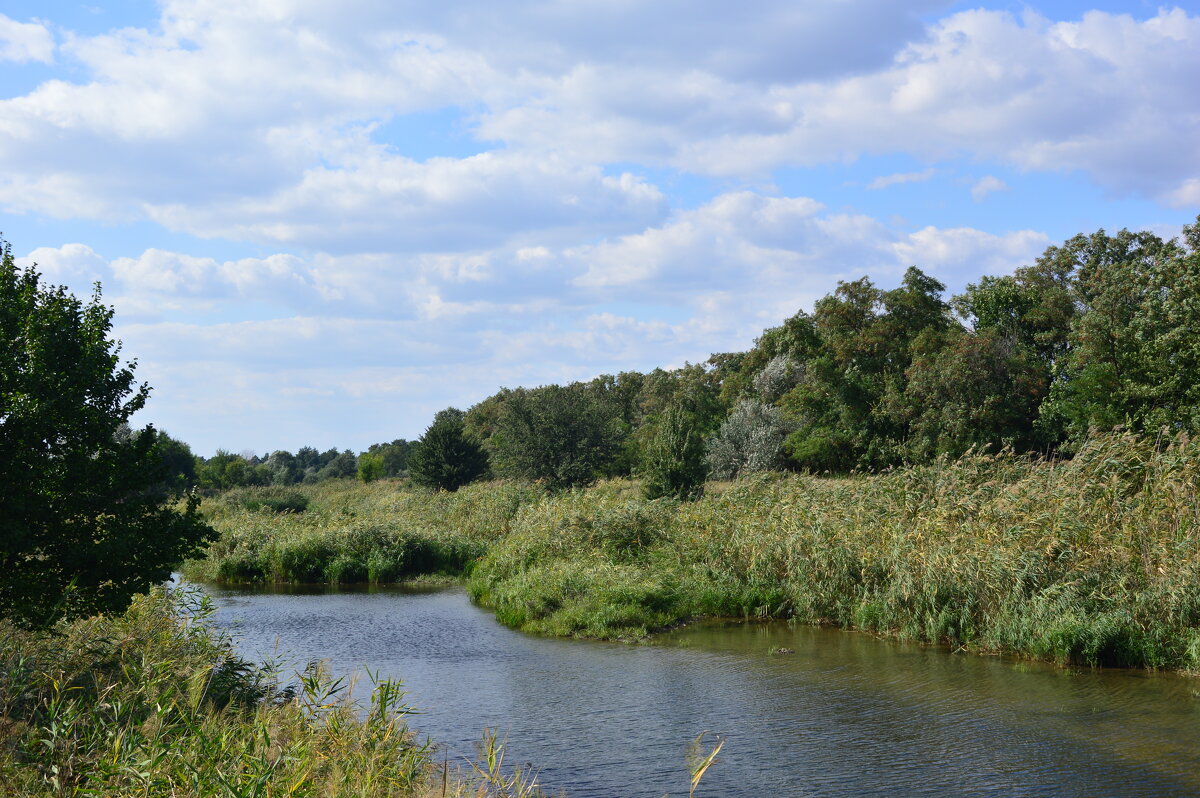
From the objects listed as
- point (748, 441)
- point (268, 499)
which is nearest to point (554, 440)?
point (748, 441)

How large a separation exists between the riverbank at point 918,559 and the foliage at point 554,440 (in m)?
15.2

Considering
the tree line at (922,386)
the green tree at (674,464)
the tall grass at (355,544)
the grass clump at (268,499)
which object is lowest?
the tall grass at (355,544)

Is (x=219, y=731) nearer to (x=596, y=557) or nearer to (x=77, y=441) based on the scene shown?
(x=77, y=441)

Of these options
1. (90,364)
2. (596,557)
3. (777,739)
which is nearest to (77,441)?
(90,364)

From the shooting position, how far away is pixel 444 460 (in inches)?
1852

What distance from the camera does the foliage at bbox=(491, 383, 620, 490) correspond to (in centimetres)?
4397

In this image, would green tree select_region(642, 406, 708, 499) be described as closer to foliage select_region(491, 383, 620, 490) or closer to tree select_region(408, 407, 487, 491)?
foliage select_region(491, 383, 620, 490)

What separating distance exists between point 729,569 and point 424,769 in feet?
41.9

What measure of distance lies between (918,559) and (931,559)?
1.29ft

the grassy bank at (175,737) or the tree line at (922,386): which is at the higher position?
the tree line at (922,386)

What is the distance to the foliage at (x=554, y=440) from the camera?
44.0 meters

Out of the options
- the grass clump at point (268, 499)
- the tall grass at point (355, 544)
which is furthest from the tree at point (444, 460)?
the tall grass at point (355, 544)

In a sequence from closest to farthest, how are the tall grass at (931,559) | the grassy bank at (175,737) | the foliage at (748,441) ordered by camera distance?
the grassy bank at (175,737) → the tall grass at (931,559) → the foliage at (748,441)

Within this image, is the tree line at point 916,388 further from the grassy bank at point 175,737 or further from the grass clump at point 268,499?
the grassy bank at point 175,737
